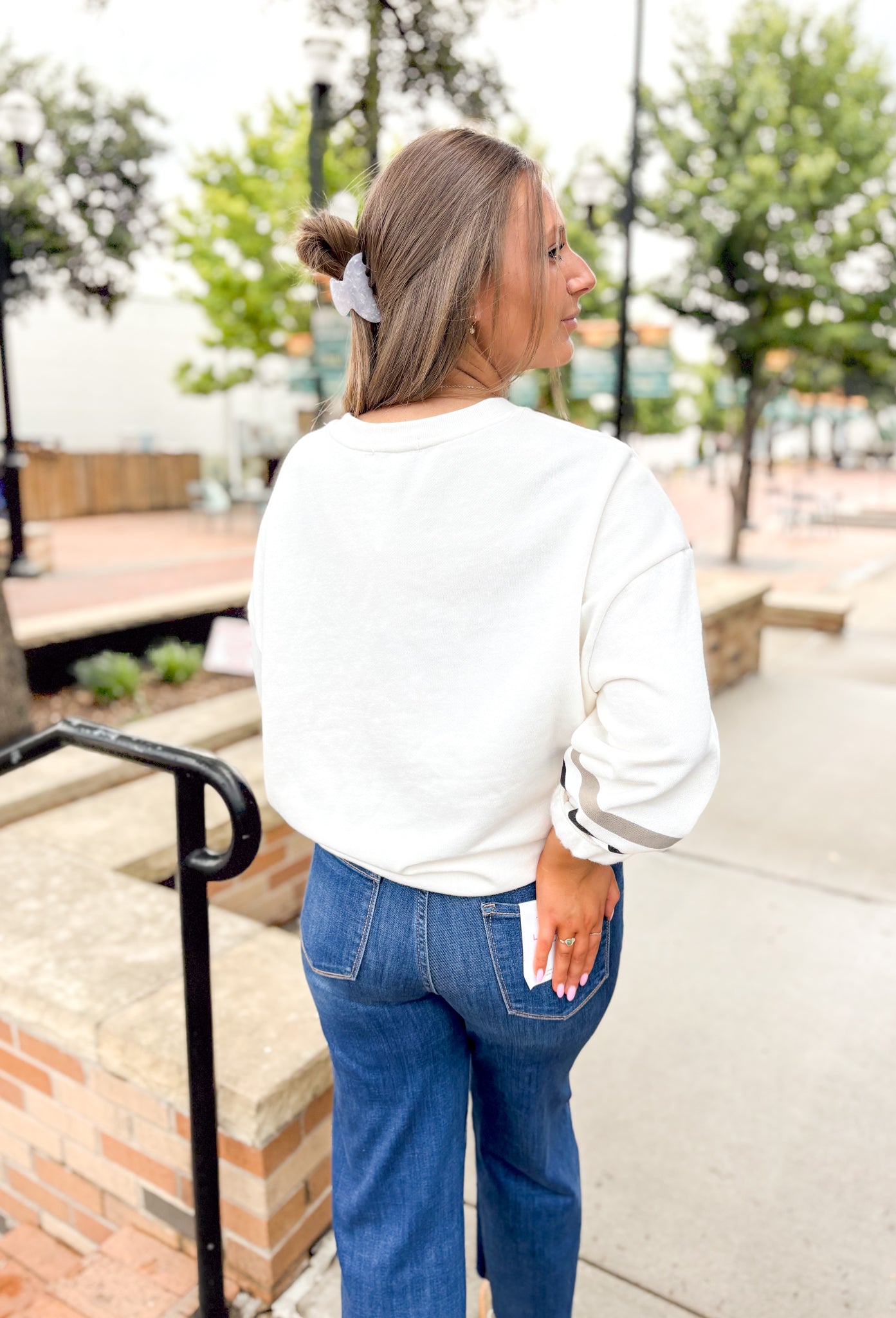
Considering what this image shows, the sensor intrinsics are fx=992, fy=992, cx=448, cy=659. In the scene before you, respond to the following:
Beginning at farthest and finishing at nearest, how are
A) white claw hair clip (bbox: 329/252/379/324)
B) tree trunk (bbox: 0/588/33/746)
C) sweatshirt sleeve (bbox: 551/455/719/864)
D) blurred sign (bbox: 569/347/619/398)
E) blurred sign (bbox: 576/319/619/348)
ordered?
blurred sign (bbox: 576/319/619/348) → blurred sign (bbox: 569/347/619/398) → tree trunk (bbox: 0/588/33/746) → white claw hair clip (bbox: 329/252/379/324) → sweatshirt sleeve (bbox: 551/455/719/864)

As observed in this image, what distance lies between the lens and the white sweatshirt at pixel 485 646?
3.32ft

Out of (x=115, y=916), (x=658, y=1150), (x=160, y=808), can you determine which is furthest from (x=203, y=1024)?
(x=160, y=808)

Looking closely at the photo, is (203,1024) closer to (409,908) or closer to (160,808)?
(409,908)

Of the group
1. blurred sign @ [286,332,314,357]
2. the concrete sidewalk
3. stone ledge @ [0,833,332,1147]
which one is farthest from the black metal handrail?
blurred sign @ [286,332,314,357]

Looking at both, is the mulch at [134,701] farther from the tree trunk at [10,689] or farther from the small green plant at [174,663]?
the tree trunk at [10,689]

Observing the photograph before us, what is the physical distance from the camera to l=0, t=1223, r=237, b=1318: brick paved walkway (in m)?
1.78

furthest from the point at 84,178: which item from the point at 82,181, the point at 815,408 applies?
the point at 815,408

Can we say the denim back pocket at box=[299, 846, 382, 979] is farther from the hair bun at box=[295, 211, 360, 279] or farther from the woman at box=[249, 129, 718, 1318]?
the hair bun at box=[295, 211, 360, 279]

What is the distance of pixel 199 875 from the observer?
1540 mm

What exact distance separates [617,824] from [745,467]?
13.6m

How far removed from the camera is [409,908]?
1.18 metres

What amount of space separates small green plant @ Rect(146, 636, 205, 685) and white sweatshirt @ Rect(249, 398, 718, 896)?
371 centimetres

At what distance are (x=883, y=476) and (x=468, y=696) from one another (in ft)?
152

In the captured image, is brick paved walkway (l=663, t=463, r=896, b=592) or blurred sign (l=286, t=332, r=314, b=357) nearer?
brick paved walkway (l=663, t=463, r=896, b=592)
